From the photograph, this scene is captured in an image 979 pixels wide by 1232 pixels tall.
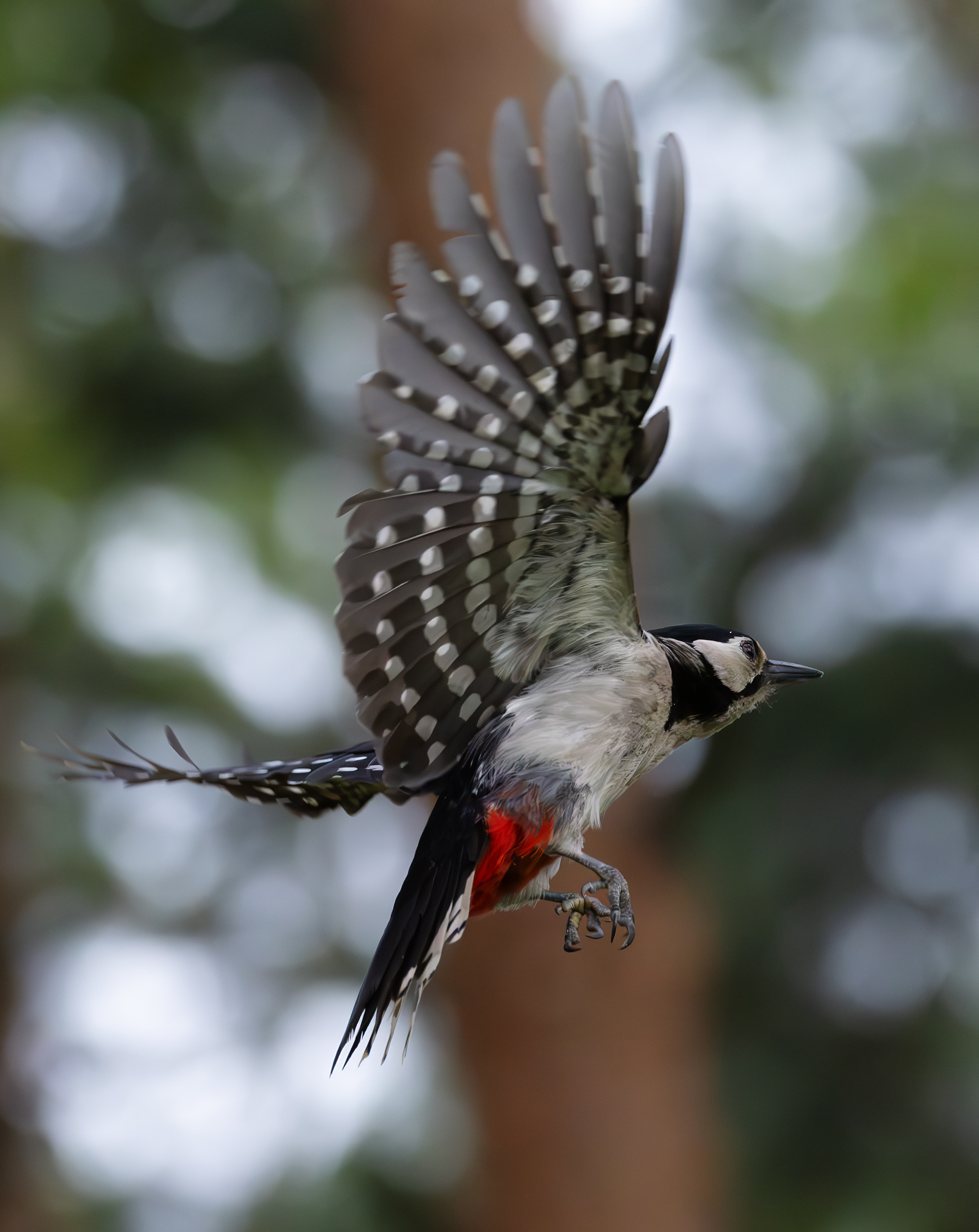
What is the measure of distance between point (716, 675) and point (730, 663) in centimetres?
5

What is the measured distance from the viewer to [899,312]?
526 centimetres

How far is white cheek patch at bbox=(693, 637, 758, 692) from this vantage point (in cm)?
232

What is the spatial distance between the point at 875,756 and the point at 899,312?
2.10 m

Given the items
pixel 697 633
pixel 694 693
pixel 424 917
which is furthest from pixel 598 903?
pixel 697 633

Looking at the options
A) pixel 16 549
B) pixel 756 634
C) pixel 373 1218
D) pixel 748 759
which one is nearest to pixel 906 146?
pixel 756 634

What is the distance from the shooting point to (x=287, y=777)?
86.4 inches

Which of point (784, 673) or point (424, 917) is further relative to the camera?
point (784, 673)

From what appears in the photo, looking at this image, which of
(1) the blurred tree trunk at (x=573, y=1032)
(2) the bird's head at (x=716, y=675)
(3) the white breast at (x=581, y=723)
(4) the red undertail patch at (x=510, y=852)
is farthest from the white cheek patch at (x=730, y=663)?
(1) the blurred tree trunk at (x=573, y=1032)

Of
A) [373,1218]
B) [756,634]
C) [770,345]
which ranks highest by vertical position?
[770,345]

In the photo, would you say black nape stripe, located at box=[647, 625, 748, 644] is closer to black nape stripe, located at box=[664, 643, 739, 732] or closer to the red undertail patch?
black nape stripe, located at box=[664, 643, 739, 732]

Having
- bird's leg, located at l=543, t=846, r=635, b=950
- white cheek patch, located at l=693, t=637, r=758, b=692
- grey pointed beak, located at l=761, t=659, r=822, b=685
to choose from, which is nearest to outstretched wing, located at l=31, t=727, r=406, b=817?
bird's leg, located at l=543, t=846, r=635, b=950

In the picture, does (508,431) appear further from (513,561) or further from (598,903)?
(598,903)

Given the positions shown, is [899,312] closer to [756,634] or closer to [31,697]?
[756,634]

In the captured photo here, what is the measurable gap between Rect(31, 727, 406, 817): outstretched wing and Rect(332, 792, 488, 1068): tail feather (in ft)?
0.36
